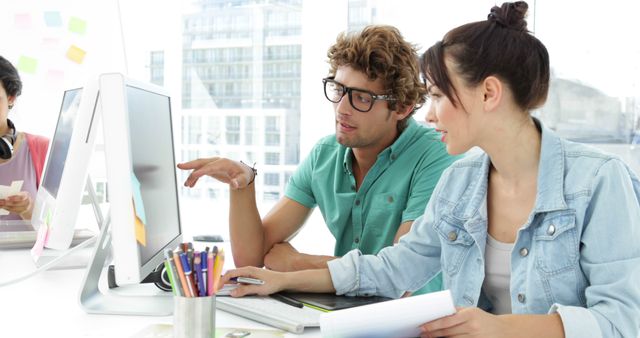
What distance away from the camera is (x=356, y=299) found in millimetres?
1291

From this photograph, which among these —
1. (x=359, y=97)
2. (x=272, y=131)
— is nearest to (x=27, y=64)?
(x=272, y=131)

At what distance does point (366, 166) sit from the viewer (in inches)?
70.0

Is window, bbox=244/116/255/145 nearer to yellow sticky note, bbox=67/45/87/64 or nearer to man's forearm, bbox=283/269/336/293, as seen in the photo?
yellow sticky note, bbox=67/45/87/64

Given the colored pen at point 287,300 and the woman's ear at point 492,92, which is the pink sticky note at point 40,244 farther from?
the woman's ear at point 492,92

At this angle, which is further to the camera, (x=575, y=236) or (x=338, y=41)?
(x=338, y=41)

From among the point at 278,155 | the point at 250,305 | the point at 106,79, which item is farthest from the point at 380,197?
the point at 278,155

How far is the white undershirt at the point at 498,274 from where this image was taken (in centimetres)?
122

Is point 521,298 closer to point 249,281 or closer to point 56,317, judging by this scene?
point 249,281

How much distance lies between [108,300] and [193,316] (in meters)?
0.40

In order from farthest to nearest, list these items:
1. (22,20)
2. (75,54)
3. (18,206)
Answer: (75,54), (22,20), (18,206)

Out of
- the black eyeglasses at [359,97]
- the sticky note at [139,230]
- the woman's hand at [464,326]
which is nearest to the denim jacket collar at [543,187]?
the woman's hand at [464,326]

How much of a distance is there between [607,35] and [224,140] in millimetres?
2374

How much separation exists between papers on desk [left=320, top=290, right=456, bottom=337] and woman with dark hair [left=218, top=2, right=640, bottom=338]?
1.5 inches

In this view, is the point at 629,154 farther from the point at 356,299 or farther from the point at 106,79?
the point at 106,79
